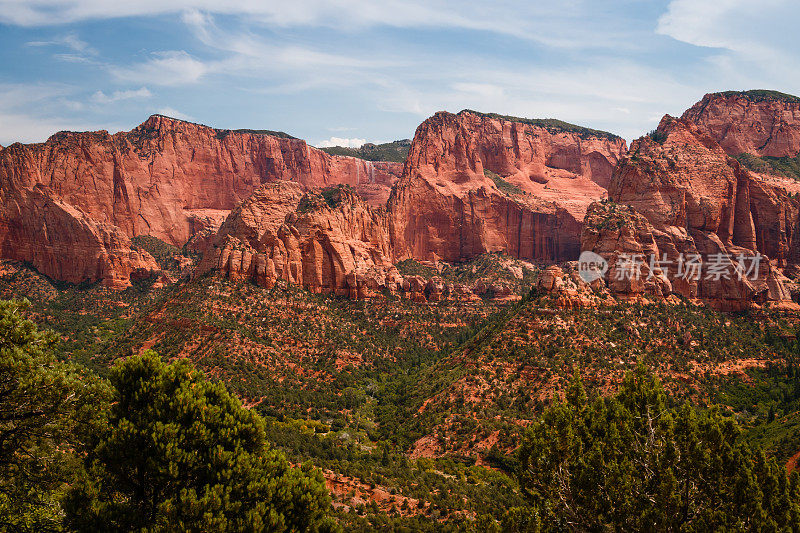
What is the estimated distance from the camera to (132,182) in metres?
139

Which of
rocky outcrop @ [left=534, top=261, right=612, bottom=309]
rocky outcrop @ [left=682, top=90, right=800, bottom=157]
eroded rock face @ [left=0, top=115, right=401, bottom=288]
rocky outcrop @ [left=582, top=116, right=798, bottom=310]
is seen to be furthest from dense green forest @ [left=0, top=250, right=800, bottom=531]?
rocky outcrop @ [left=682, top=90, right=800, bottom=157]

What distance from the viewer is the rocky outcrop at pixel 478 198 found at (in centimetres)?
13338

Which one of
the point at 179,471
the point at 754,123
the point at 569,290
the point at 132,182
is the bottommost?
the point at 179,471

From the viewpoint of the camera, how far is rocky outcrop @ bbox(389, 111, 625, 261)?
133375 millimetres

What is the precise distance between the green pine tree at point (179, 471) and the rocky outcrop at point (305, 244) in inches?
2441

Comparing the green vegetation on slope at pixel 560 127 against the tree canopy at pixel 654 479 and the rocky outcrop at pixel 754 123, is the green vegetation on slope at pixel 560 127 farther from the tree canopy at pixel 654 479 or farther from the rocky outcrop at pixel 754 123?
the tree canopy at pixel 654 479

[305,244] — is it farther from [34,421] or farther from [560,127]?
[560,127]

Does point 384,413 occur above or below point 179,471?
below

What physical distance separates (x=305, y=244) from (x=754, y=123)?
378 ft

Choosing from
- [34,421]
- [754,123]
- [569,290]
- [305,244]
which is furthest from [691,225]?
[34,421]

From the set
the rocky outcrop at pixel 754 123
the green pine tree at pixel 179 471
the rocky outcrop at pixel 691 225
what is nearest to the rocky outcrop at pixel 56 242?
the rocky outcrop at pixel 691 225

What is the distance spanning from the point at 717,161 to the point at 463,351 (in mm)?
64142

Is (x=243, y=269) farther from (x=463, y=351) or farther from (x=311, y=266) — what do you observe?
(x=463, y=351)

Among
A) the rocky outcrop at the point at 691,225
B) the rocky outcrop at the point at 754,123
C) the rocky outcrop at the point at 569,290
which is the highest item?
the rocky outcrop at the point at 754,123
